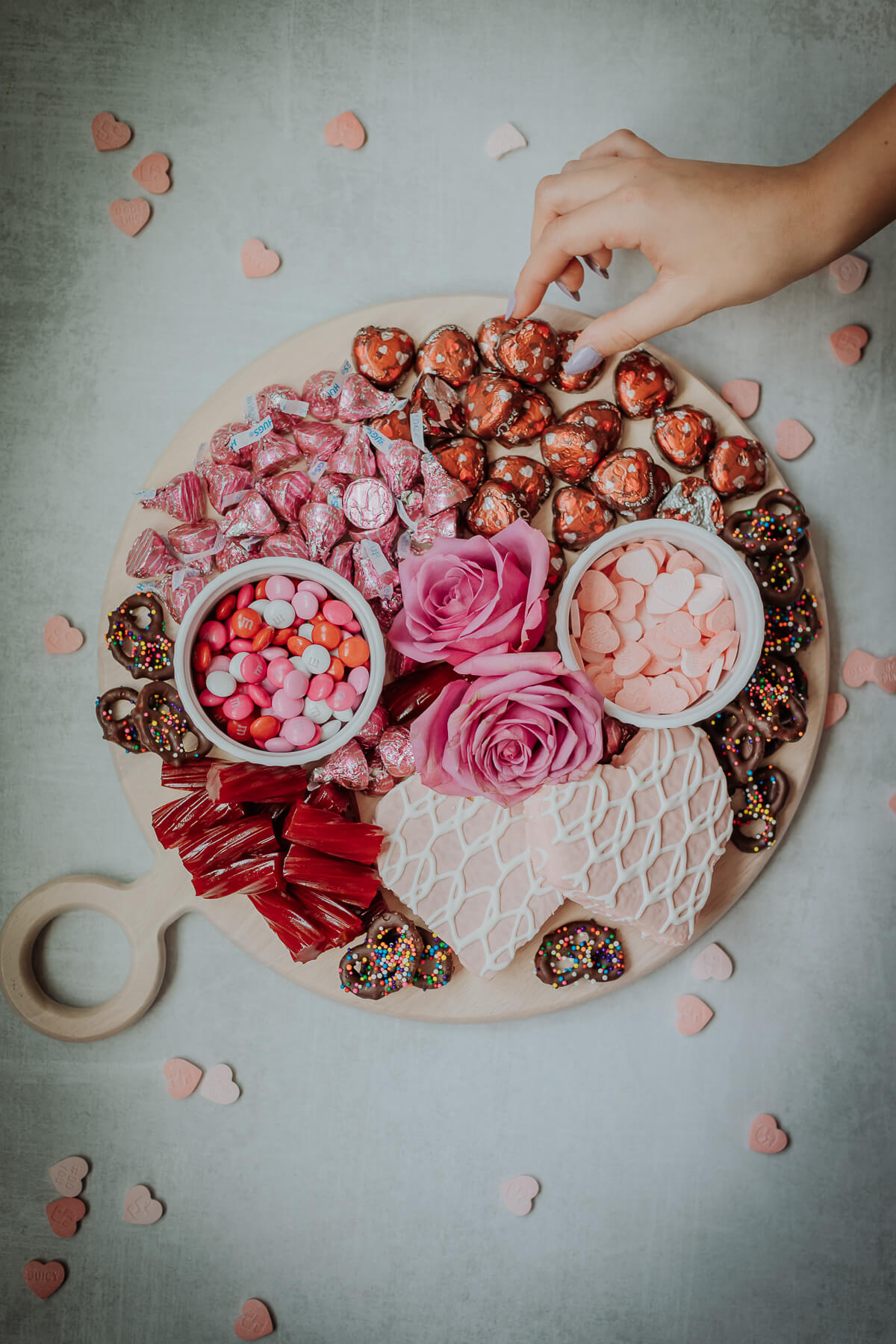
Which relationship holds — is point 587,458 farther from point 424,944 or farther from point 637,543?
point 424,944

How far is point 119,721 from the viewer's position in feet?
5.06

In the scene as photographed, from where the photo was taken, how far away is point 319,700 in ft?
4.68

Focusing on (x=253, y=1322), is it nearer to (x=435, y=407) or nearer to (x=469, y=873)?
(x=469, y=873)

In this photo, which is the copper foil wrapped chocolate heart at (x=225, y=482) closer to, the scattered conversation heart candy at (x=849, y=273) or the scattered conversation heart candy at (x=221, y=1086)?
the scattered conversation heart candy at (x=221, y=1086)

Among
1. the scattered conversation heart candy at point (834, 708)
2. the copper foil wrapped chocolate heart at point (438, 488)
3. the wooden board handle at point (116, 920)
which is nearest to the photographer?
the copper foil wrapped chocolate heart at point (438, 488)

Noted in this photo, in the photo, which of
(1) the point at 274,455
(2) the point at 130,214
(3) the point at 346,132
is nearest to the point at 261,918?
(1) the point at 274,455

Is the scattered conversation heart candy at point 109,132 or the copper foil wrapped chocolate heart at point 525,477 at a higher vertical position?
the scattered conversation heart candy at point 109,132

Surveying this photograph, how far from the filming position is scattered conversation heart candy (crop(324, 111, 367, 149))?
1.75 meters

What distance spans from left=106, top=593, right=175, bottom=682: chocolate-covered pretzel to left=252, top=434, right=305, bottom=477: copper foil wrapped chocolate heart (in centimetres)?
31

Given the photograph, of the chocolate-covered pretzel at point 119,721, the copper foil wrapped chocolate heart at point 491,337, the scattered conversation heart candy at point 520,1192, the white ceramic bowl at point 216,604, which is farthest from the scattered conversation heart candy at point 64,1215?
the copper foil wrapped chocolate heart at point 491,337

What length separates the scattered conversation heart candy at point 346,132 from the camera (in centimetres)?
175

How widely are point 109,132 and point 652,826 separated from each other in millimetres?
1787

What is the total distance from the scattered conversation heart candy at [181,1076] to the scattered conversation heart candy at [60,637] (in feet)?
2.93

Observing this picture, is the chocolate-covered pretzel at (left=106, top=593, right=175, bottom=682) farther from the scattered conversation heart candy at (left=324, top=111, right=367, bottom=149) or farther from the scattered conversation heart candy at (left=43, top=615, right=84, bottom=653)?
the scattered conversation heart candy at (left=324, top=111, right=367, bottom=149)
